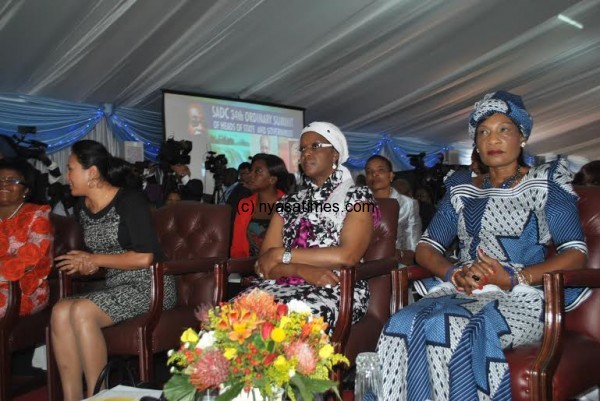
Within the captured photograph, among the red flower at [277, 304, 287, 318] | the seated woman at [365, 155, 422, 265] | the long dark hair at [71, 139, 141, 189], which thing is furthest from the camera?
Result: the seated woman at [365, 155, 422, 265]

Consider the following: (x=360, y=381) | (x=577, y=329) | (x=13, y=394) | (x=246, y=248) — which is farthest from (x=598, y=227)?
(x=13, y=394)

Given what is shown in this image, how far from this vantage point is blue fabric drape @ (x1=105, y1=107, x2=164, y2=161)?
680 cm

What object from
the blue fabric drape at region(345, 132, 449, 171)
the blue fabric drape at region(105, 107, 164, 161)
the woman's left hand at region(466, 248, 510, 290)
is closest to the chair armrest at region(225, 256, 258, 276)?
the woman's left hand at region(466, 248, 510, 290)

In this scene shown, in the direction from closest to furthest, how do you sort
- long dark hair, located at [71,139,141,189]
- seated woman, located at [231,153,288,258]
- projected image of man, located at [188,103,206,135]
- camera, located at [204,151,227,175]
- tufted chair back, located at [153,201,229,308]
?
long dark hair, located at [71,139,141,189]
tufted chair back, located at [153,201,229,308]
seated woman, located at [231,153,288,258]
camera, located at [204,151,227,175]
projected image of man, located at [188,103,206,135]

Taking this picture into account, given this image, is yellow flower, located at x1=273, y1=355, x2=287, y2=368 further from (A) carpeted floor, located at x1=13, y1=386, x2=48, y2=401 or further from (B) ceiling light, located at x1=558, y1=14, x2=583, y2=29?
(B) ceiling light, located at x1=558, y1=14, x2=583, y2=29

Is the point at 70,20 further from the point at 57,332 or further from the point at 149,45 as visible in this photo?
the point at 57,332

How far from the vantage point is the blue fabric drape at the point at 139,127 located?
22.3 ft

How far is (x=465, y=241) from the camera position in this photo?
89.3 inches

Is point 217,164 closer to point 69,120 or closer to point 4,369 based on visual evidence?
point 69,120

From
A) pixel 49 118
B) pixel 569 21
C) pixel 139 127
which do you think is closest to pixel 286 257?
pixel 49 118

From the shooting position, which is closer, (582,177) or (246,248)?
(582,177)

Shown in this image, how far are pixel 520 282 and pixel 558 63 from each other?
23.5 ft

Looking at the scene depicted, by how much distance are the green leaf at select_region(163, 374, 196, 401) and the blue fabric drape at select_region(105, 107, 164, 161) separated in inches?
233

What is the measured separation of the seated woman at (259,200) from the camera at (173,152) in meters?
1.97
